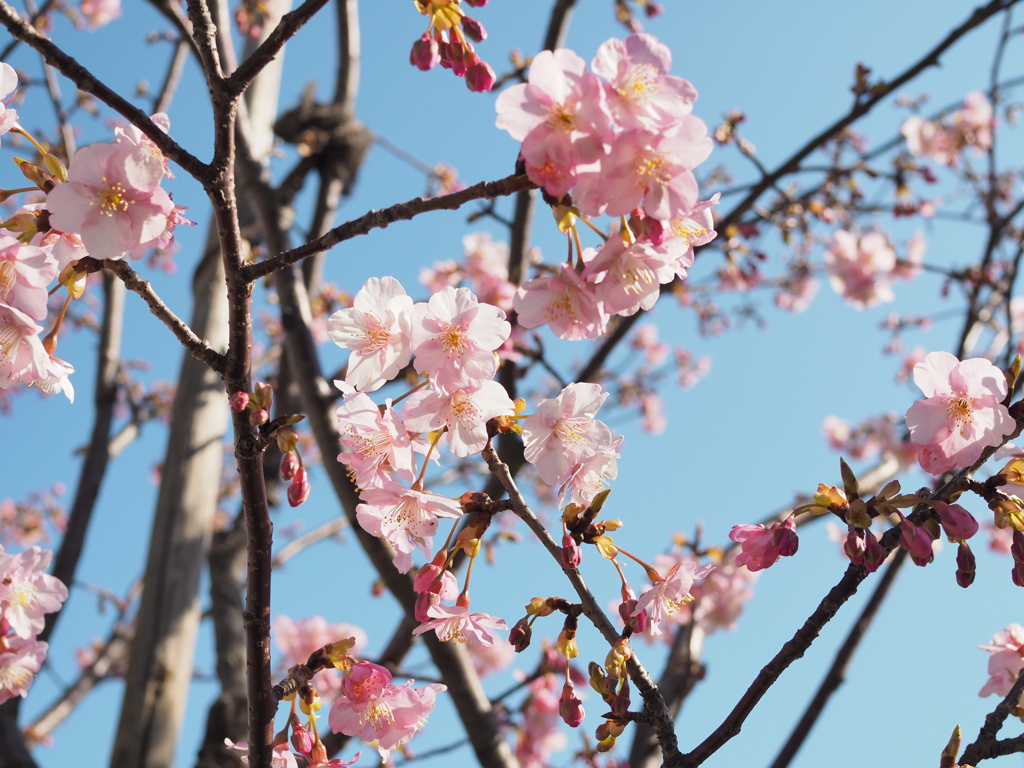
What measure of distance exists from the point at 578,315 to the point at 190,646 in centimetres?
260

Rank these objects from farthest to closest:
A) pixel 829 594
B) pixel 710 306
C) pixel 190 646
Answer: pixel 710 306, pixel 190 646, pixel 829 594

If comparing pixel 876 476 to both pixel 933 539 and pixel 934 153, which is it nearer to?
pixel 933 539

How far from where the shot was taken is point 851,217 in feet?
16.7

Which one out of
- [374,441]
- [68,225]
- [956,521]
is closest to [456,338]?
[374,441]

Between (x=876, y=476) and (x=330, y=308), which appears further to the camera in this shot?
(x=330, y=308)

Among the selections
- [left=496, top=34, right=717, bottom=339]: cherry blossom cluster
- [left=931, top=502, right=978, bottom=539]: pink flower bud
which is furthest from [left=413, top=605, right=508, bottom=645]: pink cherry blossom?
[left=931, top=502, right=978, bottom=539]: pink flower bud

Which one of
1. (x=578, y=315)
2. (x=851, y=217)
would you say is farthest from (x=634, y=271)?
(x=851, y=217)

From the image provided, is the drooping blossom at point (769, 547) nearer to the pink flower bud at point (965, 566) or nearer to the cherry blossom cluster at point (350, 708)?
the pink flower bud at point (965, 566)

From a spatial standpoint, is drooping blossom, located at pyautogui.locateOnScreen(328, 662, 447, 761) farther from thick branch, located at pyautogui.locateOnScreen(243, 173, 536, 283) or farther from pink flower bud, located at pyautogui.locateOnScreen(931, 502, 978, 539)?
pink flower bud, located at pyautogui.locateOnScreen(931, 502, 978, 539)

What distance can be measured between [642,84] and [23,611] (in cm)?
165

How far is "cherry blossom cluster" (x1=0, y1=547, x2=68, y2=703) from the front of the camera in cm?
157

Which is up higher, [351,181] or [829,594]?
[351,181]

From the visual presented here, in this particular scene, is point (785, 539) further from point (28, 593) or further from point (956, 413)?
point (28, 593)

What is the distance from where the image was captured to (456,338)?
1208 mm
